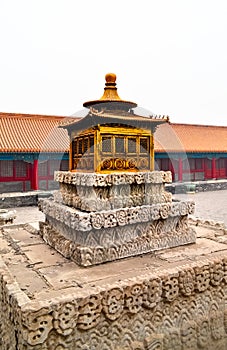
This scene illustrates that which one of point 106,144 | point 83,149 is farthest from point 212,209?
point 106,144

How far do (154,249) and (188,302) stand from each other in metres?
1.46

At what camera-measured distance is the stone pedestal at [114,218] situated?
5473mm

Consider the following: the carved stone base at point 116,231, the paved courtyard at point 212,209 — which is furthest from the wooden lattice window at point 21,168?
the carved stone base at point 116,231

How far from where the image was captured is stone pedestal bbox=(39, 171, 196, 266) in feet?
18.0

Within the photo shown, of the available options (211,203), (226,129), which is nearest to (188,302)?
(211,203)

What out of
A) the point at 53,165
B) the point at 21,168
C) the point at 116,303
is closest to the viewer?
the point at 116,303

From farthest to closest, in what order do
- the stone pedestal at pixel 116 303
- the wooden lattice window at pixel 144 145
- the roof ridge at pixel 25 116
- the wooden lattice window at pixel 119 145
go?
the roof ridge at pixel 25 116, the wooden lattice window at pixel 144 145, the wooden lattice window at pixel 119 145, the stone pedestal at pixel 116 303

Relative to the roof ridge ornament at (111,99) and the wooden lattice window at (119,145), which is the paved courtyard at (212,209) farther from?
the roof ridge ornament at (111,99)

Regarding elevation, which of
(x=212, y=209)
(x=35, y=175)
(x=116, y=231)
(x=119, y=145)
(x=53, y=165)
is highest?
(x=119, y=145)

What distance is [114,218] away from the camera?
5.62 metres

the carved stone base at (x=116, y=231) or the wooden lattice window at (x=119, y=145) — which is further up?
the wooden lattice window at (x=119, y=145)

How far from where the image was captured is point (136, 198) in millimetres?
6430

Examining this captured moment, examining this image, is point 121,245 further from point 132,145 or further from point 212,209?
point 212,209

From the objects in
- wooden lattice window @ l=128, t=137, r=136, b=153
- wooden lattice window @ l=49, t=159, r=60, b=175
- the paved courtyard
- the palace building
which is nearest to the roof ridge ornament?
the palace building
